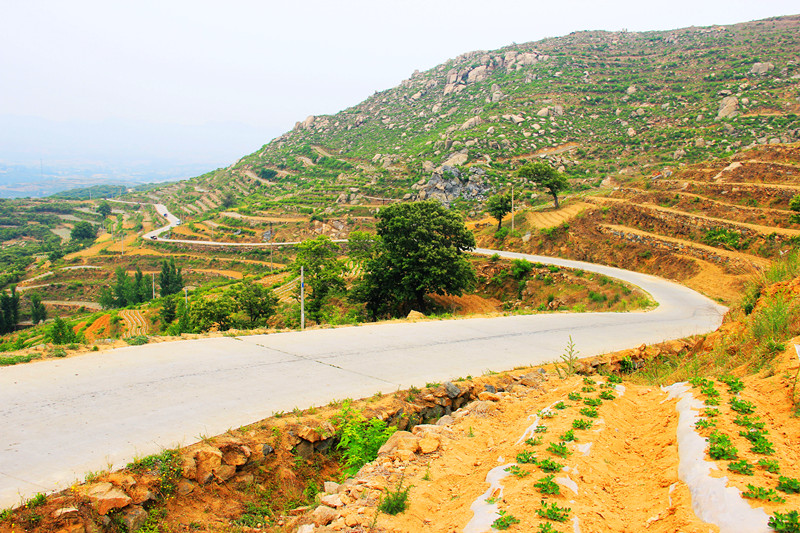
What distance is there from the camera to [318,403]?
749 cm

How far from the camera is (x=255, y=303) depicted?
89.7 feet

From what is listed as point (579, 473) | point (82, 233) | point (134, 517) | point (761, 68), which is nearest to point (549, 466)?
point (579, 473)

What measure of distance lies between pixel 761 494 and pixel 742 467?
46 cm

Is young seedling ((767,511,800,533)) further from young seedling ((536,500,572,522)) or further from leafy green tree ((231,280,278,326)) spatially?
leafy green tree ((231,280,278,326))

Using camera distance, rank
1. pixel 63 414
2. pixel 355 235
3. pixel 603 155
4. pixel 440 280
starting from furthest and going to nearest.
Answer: pixel 603 155
pixel 355 235
pixel 440 280
pixel 63 414

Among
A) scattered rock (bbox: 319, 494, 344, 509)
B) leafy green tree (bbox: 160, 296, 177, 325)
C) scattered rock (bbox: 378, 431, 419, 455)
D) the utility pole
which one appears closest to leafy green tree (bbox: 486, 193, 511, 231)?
the utility pole

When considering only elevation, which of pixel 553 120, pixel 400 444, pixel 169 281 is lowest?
pixel 169 281

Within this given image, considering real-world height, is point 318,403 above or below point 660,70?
below

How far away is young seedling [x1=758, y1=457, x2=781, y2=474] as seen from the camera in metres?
3.73

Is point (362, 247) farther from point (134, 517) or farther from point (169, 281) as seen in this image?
point (169, 281)

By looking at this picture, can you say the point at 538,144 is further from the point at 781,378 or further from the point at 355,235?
the point at 781,378

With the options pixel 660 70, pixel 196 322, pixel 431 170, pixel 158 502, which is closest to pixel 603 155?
pixel 431 170

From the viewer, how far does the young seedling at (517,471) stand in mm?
4465

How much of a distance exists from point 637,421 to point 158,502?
5.85 m
